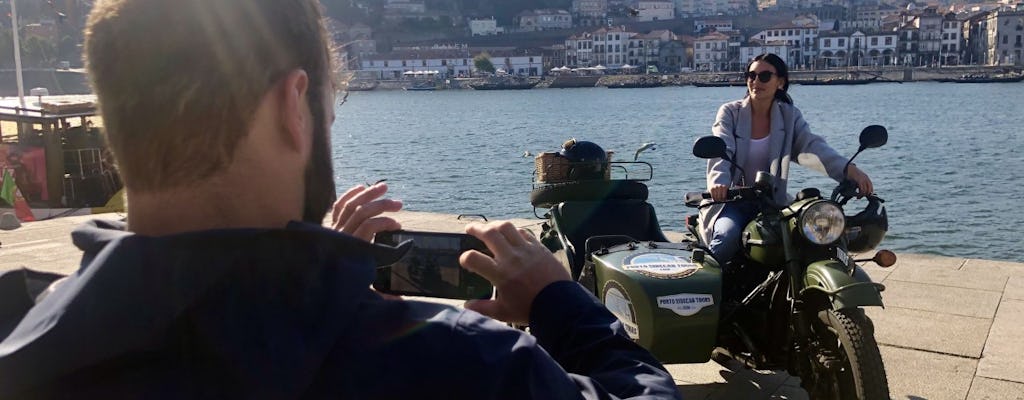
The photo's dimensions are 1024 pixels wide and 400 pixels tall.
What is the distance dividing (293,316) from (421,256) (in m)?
0.63

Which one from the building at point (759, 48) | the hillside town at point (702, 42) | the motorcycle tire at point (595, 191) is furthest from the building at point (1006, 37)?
the motorcycle tire at point (595, 191)

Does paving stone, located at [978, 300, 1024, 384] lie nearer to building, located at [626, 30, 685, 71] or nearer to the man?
the man

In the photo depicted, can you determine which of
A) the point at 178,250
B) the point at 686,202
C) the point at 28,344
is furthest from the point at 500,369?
the point at 686,202

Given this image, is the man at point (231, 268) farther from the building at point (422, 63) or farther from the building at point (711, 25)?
the building at point (711, 25)

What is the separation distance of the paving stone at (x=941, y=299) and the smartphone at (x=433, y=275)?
5.17 meters

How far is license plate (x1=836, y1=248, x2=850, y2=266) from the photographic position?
3.74m

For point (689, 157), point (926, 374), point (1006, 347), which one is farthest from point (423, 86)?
point (926, 374)

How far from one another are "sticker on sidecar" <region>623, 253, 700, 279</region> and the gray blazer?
592 millimetres

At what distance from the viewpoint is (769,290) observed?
4082mm

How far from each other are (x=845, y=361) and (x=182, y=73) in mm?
3191

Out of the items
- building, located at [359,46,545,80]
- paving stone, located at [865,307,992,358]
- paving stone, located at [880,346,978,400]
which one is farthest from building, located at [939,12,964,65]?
paving stone, located at [880,346,978,400]

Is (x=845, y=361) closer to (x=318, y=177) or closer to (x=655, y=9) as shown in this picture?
(x=318, y=177)

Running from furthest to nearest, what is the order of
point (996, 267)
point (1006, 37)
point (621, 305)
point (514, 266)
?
point (1006, 37) → point (996, 267) → point (621, 305) → point (514, 266)

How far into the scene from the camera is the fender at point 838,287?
348cm
